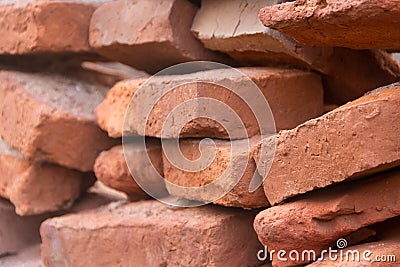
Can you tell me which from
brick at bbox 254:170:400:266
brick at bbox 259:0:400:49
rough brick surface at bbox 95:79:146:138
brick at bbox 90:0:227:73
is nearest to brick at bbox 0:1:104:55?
brick at bbox 90:0:227:73

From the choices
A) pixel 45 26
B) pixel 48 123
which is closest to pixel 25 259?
pixel 48 123

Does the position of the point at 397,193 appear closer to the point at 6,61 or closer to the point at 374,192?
the point at 374,192

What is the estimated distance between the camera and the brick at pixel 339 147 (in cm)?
149

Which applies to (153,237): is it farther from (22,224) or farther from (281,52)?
(22,224)

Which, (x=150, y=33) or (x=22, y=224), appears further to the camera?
(x=22, y=224)

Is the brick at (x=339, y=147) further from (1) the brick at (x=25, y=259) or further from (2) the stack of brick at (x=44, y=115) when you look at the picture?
(1) the brick at (x=25, y=259)

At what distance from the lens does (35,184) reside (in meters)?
2.67

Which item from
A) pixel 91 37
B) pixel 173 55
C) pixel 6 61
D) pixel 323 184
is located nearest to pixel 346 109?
pixel 323 184

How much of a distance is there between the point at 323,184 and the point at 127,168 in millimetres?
942

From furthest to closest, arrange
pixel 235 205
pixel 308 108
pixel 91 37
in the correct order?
pixel 91 37
pixel 308 108
pixel 235 205

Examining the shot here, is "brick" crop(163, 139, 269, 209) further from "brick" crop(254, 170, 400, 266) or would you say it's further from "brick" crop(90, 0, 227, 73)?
"brick" crop(90, 0, 227, 73)

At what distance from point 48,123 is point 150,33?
1.90 feet

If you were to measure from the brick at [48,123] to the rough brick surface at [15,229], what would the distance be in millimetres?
429

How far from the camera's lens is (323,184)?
5.33 feet
